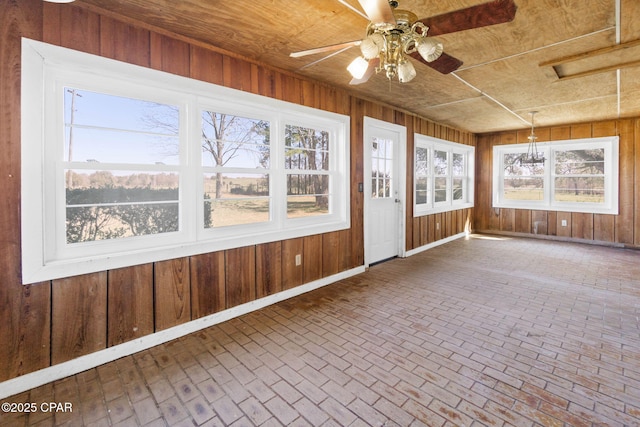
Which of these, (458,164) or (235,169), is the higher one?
(458,164)

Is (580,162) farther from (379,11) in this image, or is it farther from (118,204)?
(118,204)

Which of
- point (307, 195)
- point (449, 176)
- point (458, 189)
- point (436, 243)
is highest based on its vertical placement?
point (449, 176)

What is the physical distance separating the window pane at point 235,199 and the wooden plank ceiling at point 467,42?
3.99 feet

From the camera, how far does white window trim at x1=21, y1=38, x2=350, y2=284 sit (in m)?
1.96

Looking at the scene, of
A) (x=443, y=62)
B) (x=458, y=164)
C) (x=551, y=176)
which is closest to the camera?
(x=443, y=62)

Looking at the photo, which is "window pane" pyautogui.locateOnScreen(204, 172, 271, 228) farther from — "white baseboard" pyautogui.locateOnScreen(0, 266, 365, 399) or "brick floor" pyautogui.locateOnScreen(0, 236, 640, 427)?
"brick floor" pyautogui.locateOnScreen(0, 236, 640, 427)

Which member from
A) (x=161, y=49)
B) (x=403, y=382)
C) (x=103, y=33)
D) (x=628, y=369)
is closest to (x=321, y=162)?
(x=161, y=49)

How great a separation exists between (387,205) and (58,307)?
4311 mm

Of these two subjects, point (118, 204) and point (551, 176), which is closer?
point (118, 204)

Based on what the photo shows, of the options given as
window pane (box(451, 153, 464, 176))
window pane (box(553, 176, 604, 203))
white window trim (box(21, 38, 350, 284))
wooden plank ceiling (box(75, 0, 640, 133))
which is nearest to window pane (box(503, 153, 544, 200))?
window pane (box(553, 176, 604, 203))

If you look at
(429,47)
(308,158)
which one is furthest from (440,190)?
(429,47)

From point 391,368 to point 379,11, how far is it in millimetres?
2226

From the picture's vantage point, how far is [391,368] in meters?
2.14

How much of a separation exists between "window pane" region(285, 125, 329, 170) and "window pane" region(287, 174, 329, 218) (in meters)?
0.14
